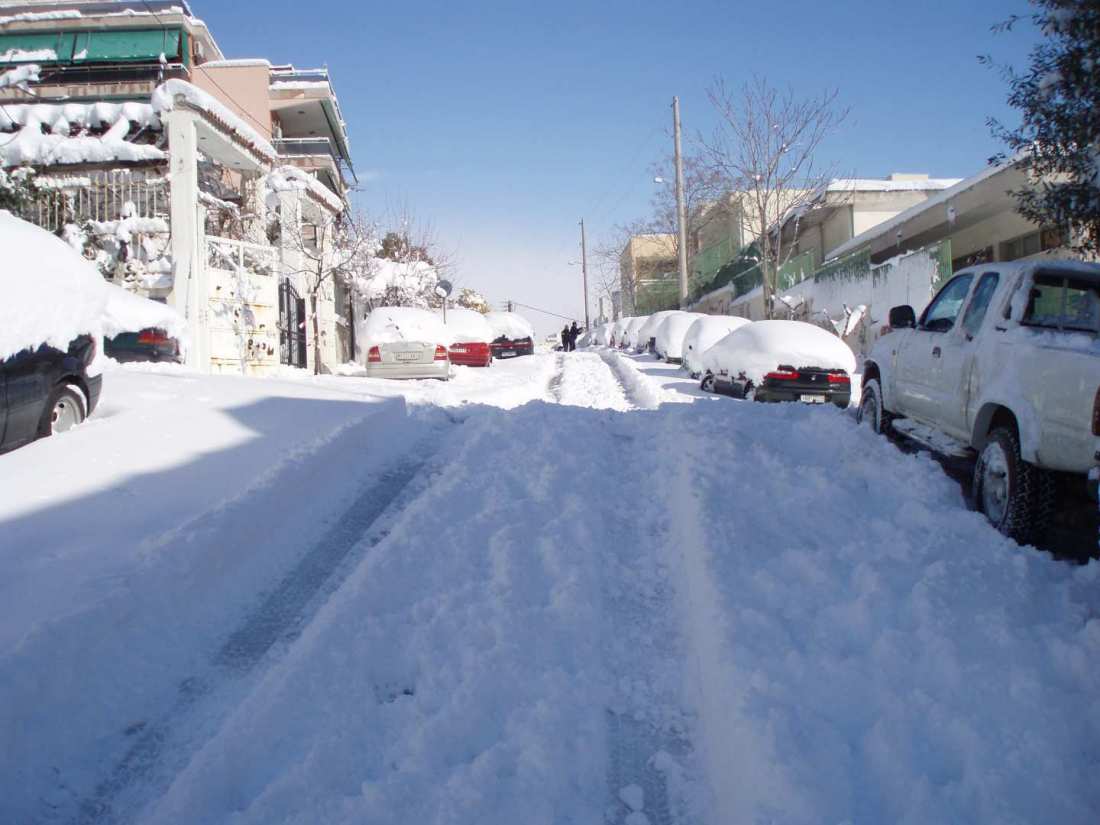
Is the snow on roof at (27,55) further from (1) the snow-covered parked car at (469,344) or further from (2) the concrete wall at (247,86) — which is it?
(1) the snow-covered parked car at (469,344)

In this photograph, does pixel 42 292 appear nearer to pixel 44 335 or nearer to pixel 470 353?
pixel 44 335

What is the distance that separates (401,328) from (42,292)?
10.0 meters

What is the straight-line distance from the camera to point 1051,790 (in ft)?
8.78

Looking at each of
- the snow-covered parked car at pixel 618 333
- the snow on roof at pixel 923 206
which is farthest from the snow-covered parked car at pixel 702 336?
the snow-covered parked car at pixel 618 333

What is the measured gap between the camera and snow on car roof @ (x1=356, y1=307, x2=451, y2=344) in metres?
16.7

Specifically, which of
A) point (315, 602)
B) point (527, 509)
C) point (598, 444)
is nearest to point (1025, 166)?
point (598, 444)

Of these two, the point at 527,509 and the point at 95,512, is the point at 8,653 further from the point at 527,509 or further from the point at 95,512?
the point at 527,509

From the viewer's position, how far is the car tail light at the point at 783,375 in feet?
41.8

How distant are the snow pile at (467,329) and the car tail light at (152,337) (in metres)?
10.4

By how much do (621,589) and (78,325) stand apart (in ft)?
18.8

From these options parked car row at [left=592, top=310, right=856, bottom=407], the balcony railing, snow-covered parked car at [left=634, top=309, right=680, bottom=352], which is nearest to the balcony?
the balcony railing

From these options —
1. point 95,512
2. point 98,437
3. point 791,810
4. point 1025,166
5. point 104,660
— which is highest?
point 1025,166

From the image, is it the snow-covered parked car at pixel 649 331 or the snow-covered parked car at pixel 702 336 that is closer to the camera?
the snow-covered parked car at pixel 702 336

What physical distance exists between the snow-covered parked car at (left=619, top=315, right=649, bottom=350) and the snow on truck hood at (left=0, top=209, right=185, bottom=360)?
1153 inches
